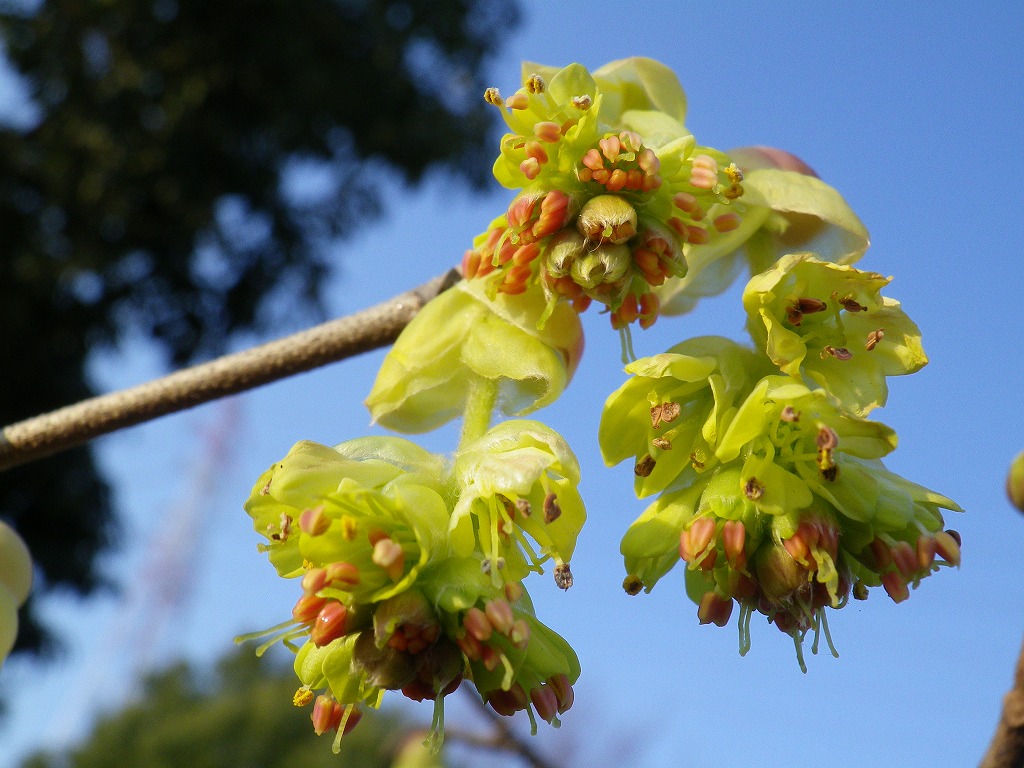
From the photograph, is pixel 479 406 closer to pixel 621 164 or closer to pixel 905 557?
pixel 621 164

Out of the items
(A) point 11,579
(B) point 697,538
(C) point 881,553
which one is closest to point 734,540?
(B) point 697,538

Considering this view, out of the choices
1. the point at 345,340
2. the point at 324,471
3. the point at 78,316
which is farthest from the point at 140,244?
the point at 324,471

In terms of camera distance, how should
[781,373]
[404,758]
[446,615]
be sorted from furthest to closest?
[404,758] → [781,373] → [446,615]

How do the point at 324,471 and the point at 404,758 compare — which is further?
the point at 404,758

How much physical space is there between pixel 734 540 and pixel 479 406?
37 cm

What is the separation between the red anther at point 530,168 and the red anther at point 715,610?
1.52ft

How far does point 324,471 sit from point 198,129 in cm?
773

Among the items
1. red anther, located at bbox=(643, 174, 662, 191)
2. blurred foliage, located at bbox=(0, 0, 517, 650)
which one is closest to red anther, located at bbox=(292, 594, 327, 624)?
red anther, located at bbox=(643, 174, 662, 191)

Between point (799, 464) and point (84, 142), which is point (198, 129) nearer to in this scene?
point (84, 142)

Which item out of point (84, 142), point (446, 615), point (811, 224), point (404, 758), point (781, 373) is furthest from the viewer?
point (84, 142)

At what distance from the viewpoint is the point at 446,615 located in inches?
36.4

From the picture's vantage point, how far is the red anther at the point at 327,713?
1.00 meters

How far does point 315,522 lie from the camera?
35.7 inches

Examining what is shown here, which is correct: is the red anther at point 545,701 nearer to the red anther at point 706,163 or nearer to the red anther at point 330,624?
the red anther at point 330,624
